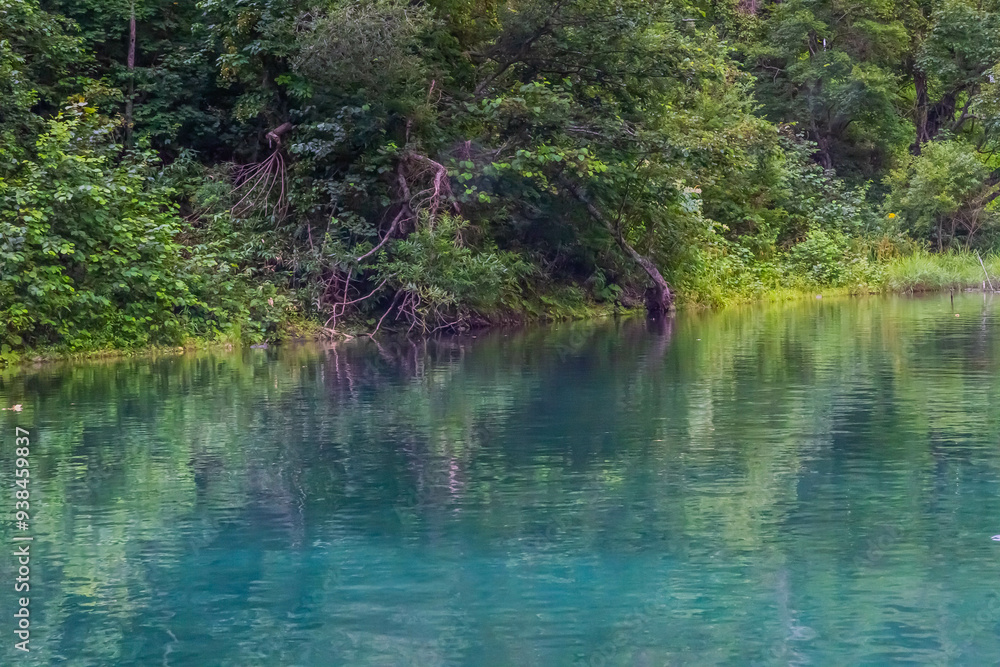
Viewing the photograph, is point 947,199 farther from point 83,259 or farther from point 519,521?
point 519,521

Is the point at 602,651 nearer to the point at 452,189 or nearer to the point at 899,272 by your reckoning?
the point at 452,189

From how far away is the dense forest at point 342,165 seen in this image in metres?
16.1

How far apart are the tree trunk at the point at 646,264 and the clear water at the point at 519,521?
1040 centimetres

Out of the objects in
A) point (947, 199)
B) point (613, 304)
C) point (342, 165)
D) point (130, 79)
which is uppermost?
point (130, 79)

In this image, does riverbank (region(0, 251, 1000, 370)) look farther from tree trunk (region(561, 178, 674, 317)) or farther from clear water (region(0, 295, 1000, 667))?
clear water (region(0, 295, 1000, 667))

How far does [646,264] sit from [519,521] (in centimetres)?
1750

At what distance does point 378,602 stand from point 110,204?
41.8ft

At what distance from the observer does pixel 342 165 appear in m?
20.5

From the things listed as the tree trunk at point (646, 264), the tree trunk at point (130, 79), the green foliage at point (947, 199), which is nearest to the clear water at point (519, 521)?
the tree trunk at point (130, 79)

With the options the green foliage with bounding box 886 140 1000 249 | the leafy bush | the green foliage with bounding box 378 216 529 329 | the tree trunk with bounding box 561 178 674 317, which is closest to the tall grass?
the green foliage with bounding box 886 140 1000 249

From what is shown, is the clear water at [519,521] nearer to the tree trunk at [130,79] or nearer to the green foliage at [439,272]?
the green foliage at [439,272]

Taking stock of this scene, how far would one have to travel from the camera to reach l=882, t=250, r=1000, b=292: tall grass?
32562mm

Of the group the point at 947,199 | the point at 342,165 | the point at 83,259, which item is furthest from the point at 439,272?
the point at 947,199

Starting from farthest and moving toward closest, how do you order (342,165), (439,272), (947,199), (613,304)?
1. (947,199)
2. (613,304)
3. (342,165)
4. (439,272)
